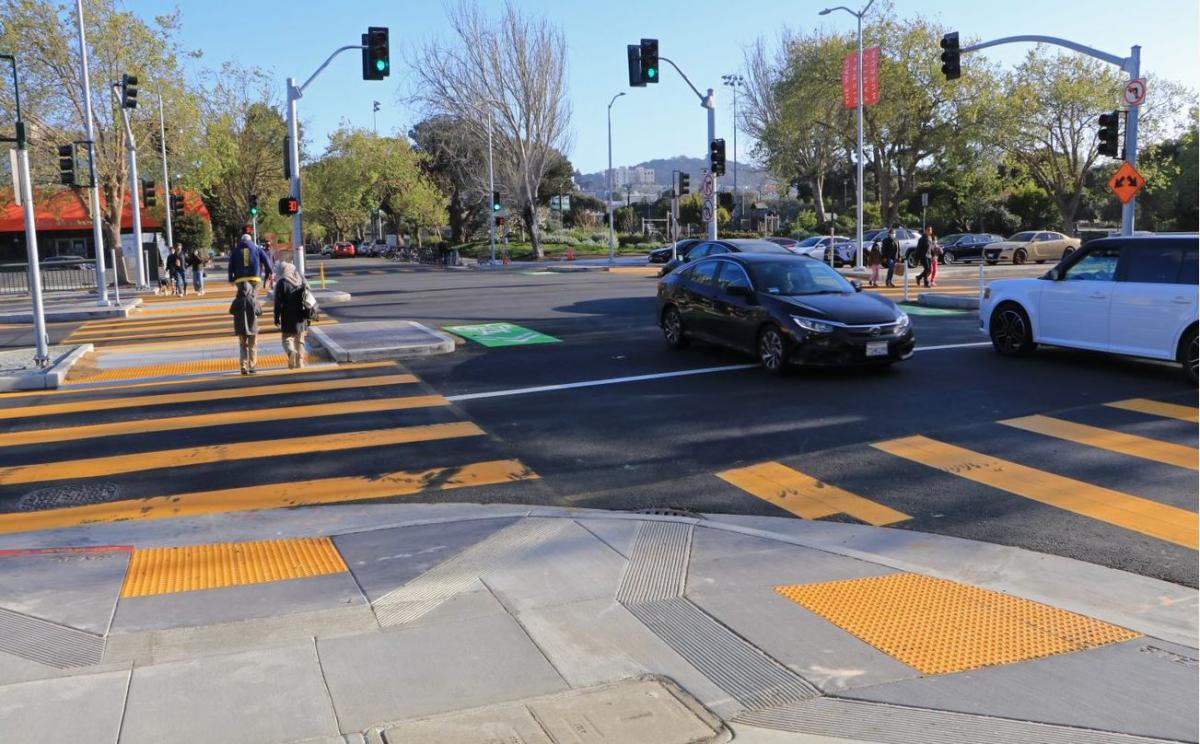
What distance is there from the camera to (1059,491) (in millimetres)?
7289

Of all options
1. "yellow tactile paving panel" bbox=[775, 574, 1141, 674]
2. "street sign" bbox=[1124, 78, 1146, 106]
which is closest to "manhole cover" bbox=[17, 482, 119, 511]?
"yellow tactile paving panel" bbox=[775, 574, 1141, 674]

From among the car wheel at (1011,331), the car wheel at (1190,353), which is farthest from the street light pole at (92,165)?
the car wheel at (1190,353)

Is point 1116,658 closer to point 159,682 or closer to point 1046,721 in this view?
point 1046,721

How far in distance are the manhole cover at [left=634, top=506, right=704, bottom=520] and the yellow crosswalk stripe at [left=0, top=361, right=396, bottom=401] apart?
7.47 meters

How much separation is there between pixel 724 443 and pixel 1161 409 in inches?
181

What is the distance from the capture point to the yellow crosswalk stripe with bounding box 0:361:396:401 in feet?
40.6

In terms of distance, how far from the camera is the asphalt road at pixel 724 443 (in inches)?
278

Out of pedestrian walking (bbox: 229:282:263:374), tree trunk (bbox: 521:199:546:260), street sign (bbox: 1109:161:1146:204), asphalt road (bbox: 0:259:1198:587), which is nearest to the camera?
asphalt road (bbox: 0:259:1198:587)

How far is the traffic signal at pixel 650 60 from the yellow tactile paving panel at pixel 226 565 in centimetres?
2129

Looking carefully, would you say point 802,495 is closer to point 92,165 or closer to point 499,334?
point 499,334

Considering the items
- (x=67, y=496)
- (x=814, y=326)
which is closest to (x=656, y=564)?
(x=67, y=496)

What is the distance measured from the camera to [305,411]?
1065cm

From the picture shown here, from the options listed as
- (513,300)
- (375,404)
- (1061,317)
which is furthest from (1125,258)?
(513,300)

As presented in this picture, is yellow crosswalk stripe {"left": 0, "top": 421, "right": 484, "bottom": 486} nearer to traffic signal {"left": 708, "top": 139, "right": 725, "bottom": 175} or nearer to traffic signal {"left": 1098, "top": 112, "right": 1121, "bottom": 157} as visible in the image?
traffic signal {"left": 1098, "top": 112, "right": 1121, "bottom": 157}
